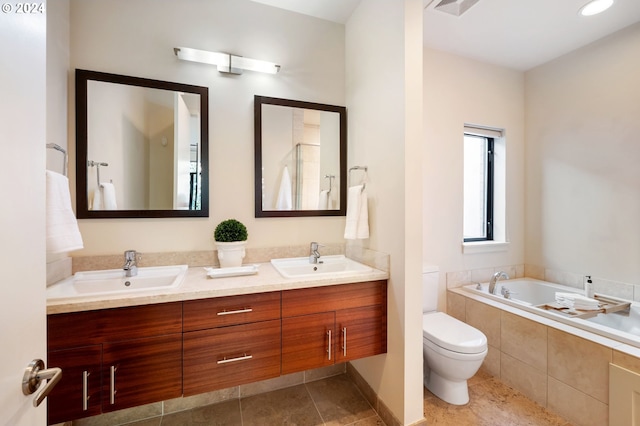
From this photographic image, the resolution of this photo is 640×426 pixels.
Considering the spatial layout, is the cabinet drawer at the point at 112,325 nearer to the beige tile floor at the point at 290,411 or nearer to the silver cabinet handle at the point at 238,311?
the silver cabinet handle at the point at 238,311

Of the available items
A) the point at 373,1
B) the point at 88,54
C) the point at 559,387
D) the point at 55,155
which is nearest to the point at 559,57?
the point at 373,1

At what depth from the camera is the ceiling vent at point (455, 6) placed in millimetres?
1793

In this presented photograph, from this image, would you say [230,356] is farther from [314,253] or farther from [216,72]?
[216,72]

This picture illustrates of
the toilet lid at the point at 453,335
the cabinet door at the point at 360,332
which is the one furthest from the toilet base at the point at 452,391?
the cabinet door at the point at 360,332

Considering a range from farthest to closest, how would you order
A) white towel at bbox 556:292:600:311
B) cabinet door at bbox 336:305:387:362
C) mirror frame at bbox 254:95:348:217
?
1. white towel at bbox 556:292:600:311
2. mirror frame at bbox 254:95:348:217
3. cabinet door at bbox 336:305:387:362

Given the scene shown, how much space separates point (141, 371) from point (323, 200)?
1.47 m

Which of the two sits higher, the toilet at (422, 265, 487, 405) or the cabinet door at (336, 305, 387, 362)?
the cabinet door at (336, 305, 387, 362)

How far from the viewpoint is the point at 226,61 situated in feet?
5.84

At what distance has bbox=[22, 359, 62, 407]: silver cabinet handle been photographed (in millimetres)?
530

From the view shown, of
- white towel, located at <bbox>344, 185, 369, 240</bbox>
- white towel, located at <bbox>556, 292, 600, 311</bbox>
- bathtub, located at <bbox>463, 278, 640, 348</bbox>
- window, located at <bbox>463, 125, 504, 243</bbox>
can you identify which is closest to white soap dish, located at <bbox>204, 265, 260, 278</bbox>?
white towel, located at <bbox>344, 185, 369, 240</bbox>

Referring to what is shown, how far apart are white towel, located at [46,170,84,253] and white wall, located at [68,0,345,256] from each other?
43 centimetres

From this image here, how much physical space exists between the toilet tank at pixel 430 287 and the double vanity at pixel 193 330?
0.71 meters

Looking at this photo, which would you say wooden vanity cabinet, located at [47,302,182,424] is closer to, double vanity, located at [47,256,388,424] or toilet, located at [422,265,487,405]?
double vanity, located at [47,256,388,424]

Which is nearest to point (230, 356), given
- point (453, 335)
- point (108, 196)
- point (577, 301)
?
point (108, 196)
